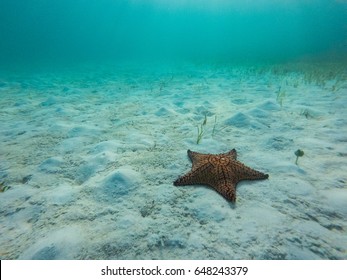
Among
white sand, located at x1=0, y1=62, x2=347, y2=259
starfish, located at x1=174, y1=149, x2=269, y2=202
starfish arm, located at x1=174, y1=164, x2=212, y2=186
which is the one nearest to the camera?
white sand, located at x1=0, y1=62, x2=347, y2=259

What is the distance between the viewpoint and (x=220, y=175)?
10.2 ft

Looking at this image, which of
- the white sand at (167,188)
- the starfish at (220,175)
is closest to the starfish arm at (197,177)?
the starfish at (220,175)

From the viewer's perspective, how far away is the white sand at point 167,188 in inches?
98.0

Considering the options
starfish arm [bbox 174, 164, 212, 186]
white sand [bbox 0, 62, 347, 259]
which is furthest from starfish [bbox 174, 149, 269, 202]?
white sand [bbox 0, 62, 347, 259]

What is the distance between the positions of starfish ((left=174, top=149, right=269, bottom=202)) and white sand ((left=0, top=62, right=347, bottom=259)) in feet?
0.38

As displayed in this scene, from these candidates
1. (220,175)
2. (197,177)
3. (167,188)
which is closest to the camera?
(220,175)

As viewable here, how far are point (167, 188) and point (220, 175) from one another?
0.82 metres

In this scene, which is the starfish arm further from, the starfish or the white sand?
the white sand

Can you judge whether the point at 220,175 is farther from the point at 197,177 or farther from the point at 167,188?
the point at 167,188

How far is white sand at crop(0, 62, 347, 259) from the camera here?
2.49 m

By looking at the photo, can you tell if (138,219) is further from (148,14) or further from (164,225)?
(148,14)

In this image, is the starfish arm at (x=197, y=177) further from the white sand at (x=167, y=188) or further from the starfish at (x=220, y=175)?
the white sand at (x=167, y=188)

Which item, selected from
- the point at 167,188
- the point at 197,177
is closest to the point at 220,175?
the point at 197,177

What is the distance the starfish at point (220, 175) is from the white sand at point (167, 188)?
12cm
